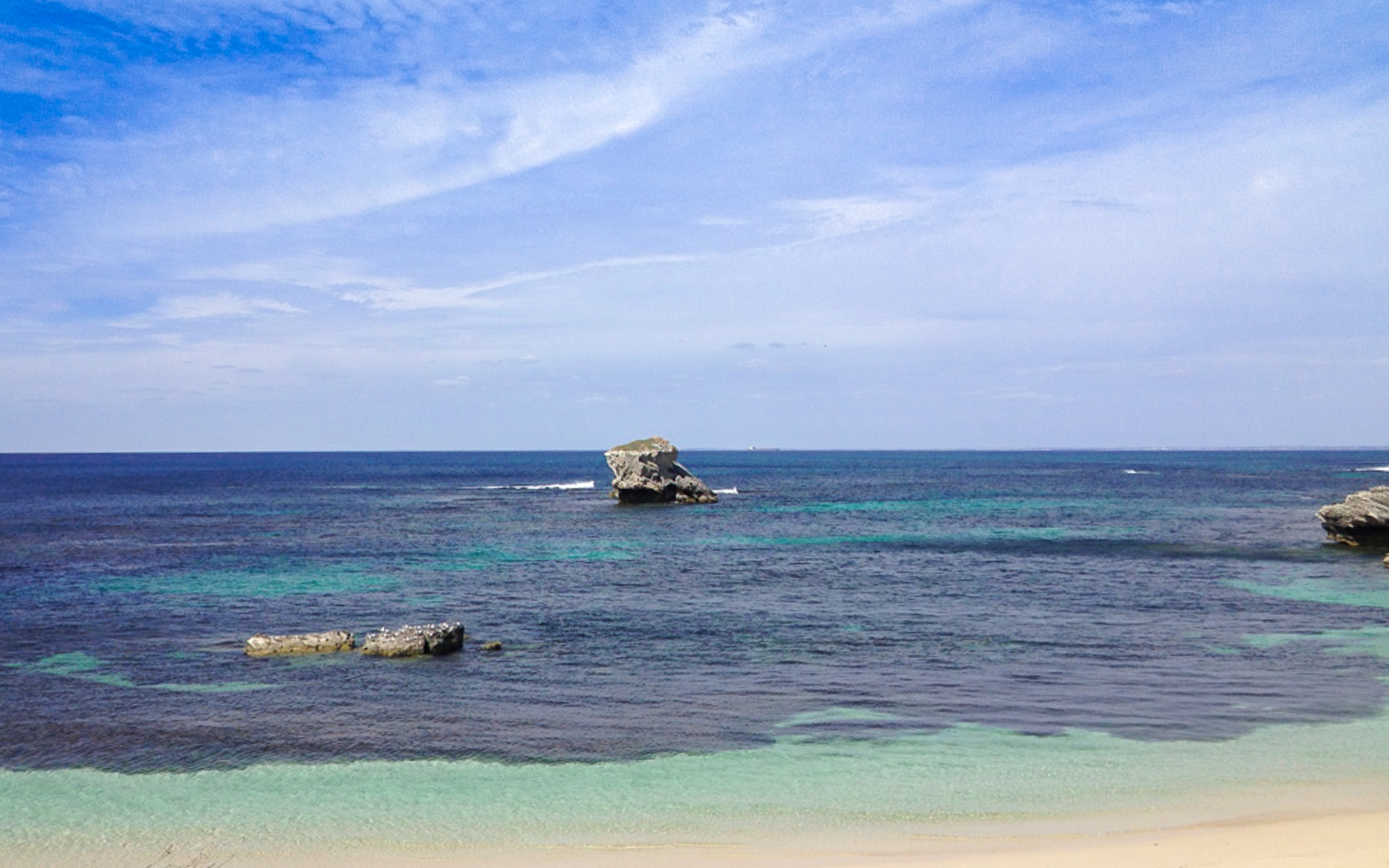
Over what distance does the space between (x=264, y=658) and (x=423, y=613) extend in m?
6.74

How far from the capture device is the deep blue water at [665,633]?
1859cm

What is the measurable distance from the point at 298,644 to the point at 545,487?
305 ft

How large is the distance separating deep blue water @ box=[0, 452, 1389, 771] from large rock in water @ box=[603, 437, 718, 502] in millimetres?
16754

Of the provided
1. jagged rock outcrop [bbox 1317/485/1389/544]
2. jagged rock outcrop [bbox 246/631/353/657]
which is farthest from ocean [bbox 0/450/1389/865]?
jagged rock outcrop [bbox 1317/485/1389/544]

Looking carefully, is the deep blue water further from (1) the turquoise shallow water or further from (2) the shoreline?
(2) the shoreline

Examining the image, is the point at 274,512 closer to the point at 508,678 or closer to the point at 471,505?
the point at 471,505

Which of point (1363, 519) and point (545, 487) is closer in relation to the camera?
point (1363, 519)

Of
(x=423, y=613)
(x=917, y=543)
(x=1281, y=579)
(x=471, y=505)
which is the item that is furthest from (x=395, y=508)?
(x=1281, y=579)

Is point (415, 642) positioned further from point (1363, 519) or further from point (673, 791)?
point (1363, 519)

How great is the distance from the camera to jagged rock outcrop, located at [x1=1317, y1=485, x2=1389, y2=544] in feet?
150

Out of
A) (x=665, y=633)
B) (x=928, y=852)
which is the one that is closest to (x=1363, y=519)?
(x=665, y=633)

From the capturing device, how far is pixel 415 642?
24.8m

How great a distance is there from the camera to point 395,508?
8169 centimetres

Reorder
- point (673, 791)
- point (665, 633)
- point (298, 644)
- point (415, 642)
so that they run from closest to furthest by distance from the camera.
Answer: point (673, 791) → point (415, 642) → point (298, 644) → point (665, 633)
